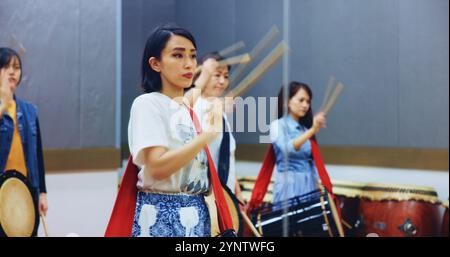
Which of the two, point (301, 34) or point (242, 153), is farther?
point (301, 34)

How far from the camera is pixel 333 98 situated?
12.5 feet

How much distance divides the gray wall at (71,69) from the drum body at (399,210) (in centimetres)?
158

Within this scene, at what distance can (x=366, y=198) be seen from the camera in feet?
12.6

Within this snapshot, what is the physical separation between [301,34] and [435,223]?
134 cm

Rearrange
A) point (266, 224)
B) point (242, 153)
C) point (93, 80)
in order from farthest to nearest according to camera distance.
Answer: point (266, 224) < point (242, 153) < point (93, 80)

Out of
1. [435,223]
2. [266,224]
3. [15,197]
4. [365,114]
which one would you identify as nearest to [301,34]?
[365,114]

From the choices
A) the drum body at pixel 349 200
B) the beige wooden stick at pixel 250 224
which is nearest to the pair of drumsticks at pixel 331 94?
the drum body at pixel 349 200

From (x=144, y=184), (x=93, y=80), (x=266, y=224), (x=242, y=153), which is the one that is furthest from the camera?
(x=266, y=224)

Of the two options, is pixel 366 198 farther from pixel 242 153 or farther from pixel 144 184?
pixel 144 184

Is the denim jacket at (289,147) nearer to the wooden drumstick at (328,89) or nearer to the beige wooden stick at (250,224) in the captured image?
the wooden drumstick at (328,89)

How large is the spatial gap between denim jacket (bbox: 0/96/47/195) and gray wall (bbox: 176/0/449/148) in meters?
1.51

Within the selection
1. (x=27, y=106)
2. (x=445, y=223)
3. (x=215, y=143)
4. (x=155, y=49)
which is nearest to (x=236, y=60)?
(x=215, y=143)

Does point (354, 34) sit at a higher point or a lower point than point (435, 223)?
higher

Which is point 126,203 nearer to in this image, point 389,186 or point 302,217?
point 302,217
